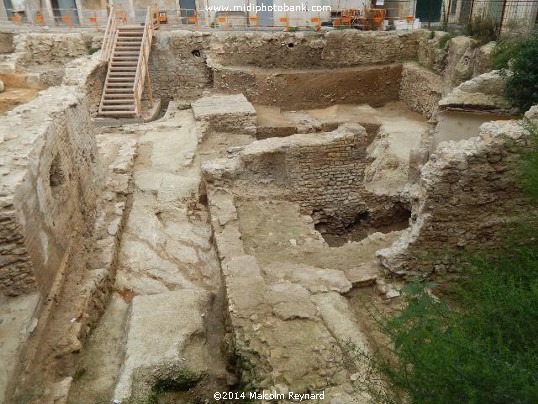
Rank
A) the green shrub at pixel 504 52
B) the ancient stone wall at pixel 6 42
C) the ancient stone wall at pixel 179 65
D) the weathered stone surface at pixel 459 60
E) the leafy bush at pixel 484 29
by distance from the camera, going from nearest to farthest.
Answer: the green shrub at pixel 504 52
the weathered stone surface at pixel 459 60
the leafy bush at pixel 484 29
the ancient stone wall at pixel 179 65
the ancient stone wall at pixel 6 42

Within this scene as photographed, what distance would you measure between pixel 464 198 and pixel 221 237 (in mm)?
2996

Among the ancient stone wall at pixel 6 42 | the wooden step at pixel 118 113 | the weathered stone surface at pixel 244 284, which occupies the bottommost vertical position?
the weathered stone surface at pixel 244 284

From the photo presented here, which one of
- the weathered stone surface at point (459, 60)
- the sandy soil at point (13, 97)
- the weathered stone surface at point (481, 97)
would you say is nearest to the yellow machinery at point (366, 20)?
the weathered stone surface at point (459, 60)

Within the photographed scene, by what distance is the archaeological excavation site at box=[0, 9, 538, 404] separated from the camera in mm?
4125

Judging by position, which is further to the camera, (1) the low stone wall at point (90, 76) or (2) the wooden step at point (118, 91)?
(2) the wooden step at point (118, 91)

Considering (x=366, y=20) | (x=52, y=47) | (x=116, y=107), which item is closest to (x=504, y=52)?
(x=366, y=20)

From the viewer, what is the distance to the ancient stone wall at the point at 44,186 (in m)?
4.25

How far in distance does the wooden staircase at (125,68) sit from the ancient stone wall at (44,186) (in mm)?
5764

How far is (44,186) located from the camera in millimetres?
4902

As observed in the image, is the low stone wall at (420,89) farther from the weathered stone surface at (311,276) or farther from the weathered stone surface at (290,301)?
the weathered stone surface at (290,301)

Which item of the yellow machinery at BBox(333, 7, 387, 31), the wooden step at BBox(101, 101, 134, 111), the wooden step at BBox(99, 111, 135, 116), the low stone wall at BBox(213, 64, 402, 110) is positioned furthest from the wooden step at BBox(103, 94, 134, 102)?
the yellow machinery at BBox(333, 7, 387, 31)

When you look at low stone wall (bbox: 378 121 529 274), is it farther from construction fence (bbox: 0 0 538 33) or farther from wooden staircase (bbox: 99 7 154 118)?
wooden staircase (bbox: 99 7 154 118)

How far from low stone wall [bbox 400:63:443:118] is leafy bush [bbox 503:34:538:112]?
180 inches

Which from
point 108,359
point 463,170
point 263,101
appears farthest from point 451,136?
point 263,101
